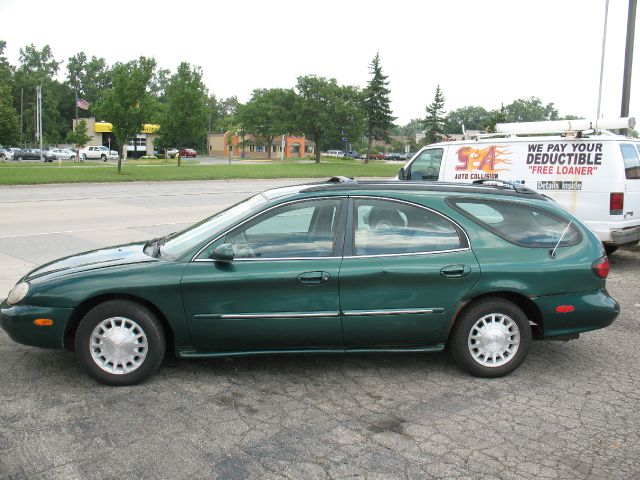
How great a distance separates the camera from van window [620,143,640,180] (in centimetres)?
889

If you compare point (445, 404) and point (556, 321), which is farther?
point (556, 321)

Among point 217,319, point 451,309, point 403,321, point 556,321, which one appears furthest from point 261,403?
point 556,321

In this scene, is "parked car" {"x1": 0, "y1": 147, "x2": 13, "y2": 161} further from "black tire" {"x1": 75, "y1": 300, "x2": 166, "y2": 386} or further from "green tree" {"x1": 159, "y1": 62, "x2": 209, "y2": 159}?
"black tire" {"x1": 75, "y1": 300, "x2": 166, "y2": 386}

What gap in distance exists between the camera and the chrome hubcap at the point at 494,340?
15.3 feet

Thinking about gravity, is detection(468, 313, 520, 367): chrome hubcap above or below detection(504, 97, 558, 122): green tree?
below

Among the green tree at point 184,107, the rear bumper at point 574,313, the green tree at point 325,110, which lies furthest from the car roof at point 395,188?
the green tree at point 325,110

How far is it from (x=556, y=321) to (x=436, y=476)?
6.50 ft

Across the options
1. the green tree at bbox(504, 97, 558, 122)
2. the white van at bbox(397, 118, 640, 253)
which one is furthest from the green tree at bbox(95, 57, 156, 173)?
the green tree at bbox(504, 97, 558, 122)

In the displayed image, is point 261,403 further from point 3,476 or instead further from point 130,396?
point 3,476

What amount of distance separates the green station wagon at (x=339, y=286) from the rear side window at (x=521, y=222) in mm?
11

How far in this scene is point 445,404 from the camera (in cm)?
424

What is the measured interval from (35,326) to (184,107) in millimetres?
38336

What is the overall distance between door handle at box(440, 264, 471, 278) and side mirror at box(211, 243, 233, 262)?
156 cm

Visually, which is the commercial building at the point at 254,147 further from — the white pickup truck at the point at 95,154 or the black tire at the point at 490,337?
the black tire at the point at 490,337
